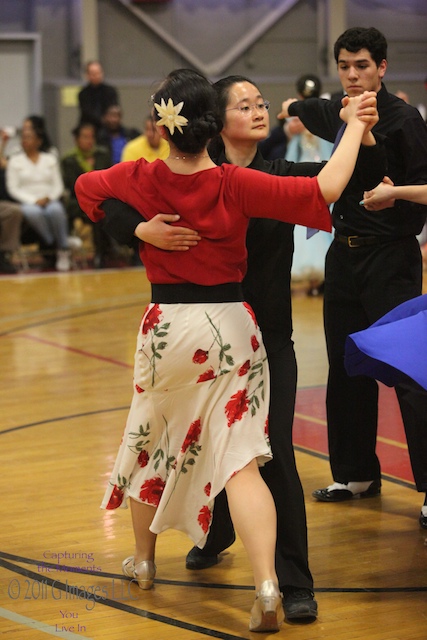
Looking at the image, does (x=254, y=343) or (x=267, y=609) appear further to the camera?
(x=254, y=343)

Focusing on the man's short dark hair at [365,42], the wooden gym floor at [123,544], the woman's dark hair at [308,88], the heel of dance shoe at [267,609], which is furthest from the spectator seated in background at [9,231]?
the heel of dance shoe at [267,609]

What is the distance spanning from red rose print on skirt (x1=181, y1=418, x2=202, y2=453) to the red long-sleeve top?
17.2 inches

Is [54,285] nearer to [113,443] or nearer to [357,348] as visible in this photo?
[113,443]

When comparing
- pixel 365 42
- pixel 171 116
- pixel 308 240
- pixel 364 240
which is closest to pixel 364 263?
pixel 364 240

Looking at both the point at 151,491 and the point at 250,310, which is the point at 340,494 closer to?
the point at 151,491

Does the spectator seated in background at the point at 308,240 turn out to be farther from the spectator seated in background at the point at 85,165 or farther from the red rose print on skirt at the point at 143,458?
the red rose print on skirt at the point at 143,458

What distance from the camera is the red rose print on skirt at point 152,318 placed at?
336 centimetres

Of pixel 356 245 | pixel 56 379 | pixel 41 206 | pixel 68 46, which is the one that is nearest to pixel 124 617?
pixel 356 245

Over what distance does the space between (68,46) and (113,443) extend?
35.8 feet

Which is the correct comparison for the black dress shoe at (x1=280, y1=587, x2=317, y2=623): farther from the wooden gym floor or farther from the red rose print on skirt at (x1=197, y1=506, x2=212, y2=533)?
the red rose print on skirt at (x1=197, y1=506, x2=212, y2=533)

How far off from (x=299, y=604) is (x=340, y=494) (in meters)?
1.26

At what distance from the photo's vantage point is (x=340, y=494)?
4.63 metres

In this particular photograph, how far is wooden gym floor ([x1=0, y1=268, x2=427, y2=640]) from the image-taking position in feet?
11.1

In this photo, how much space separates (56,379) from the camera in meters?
6.94
